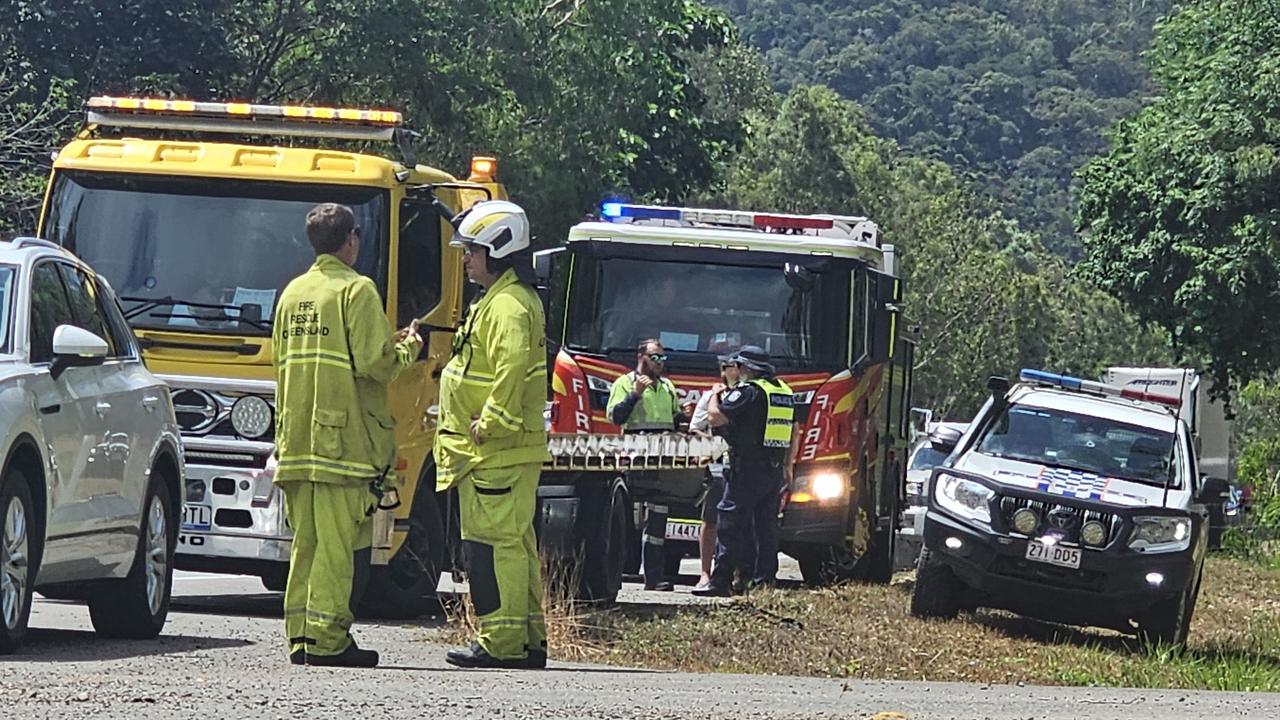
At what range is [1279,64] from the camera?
31.0 meters

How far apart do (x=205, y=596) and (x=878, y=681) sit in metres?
5.99

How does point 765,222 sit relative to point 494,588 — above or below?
above

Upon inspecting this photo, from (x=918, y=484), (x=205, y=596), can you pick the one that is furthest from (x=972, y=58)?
(x=205, y=596)

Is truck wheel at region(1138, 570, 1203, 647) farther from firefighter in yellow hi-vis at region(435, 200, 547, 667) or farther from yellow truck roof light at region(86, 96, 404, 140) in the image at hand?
firefighter in yellow hi-vis at region(435, 200, 547, 667)

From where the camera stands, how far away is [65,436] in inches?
400

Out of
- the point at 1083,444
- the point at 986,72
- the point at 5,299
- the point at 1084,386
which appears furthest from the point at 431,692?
the point at 986,72

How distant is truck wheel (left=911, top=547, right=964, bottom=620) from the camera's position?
14.5m

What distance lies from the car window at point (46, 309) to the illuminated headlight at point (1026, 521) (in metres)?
6.10

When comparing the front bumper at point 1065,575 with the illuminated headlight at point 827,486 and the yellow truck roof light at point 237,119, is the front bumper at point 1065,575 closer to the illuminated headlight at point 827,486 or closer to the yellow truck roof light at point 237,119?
the illuminated headlight at point 827,486

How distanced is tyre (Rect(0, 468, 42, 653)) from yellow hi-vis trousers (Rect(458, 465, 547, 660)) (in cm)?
180

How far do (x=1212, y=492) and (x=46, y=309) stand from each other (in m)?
7.52

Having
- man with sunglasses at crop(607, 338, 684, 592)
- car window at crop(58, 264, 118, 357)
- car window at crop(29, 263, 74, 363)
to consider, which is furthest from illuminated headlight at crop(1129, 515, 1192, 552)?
car window at crop(29, 263, 74, 363)

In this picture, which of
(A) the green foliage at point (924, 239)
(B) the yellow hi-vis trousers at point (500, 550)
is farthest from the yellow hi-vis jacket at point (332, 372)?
(A) the green foliage at point (924, 239)

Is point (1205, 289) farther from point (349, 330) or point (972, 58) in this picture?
point (972, 58)
